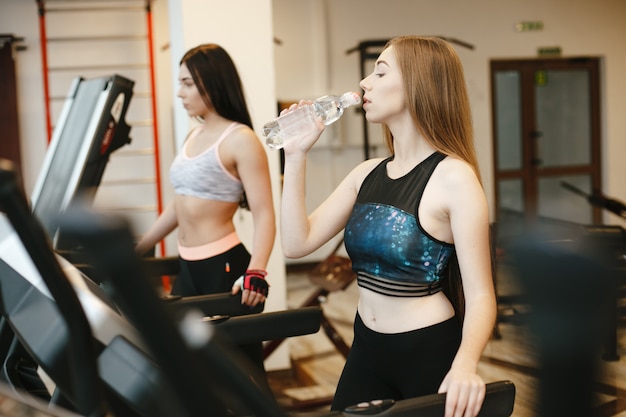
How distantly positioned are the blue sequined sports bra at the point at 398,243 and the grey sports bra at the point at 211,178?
2.82ft

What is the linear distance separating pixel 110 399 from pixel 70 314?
0.13 meters

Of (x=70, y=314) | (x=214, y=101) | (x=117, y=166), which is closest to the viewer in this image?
(x=70, y=314)

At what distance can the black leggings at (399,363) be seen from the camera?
4.99ft

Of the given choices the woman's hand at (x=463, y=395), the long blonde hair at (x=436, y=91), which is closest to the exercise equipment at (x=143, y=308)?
the woman's hand at (x=463, y=395)

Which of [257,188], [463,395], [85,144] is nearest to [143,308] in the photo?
[463,395]

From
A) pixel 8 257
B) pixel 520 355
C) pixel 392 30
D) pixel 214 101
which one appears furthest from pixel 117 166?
pixel 520 355

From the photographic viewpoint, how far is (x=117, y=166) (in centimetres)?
669

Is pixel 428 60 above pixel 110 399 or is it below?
above

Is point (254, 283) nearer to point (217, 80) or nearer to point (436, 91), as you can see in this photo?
point (217, 80)

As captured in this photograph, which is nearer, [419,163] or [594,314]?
[594,314]

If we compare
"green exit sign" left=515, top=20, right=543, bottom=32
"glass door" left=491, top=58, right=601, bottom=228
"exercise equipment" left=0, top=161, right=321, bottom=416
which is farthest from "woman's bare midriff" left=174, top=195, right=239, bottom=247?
"green exit sign" left=515, top=20, right=543, bottom=32

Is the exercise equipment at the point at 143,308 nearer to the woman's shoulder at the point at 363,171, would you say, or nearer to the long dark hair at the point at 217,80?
the woman's shoulder at the point at 363,171

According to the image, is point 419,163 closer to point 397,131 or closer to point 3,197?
point 397,131

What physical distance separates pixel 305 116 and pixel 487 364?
2.67m
